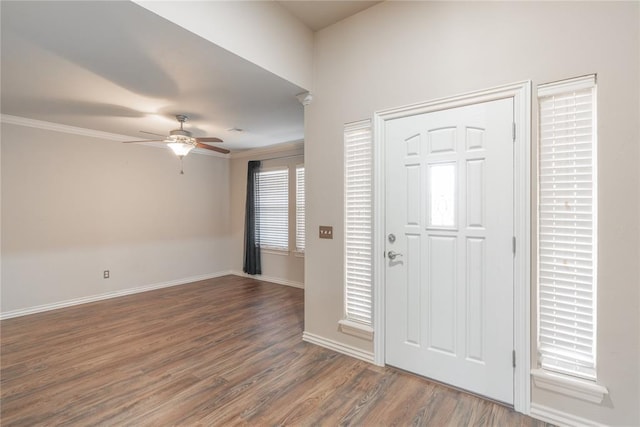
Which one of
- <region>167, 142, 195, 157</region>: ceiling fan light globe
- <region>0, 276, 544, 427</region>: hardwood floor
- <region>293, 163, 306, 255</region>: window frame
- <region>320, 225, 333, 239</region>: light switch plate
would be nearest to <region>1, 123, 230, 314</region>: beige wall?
<region>0, 276, 544, 427</region>: hardwood floor

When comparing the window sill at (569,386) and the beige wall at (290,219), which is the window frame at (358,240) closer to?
the window sill at (569,386)

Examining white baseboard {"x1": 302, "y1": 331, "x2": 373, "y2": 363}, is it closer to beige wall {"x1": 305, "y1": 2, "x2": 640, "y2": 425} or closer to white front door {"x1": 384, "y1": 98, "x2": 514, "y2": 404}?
beige wall {"x1": 305, "y1": 2, "x2": 640, "y2": 425}

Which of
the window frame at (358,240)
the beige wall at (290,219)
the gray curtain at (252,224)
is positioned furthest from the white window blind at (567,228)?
the gray curtain at (252,224)

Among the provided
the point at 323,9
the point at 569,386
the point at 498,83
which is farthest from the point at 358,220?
the point at 323,9

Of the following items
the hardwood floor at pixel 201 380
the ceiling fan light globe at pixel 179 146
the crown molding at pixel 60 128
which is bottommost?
the hardwood floor at pixel 201 380

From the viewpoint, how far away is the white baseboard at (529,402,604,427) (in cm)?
179

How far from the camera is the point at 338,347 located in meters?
2.83

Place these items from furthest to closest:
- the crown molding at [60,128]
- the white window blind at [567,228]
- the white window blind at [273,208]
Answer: the white window blind at [273,208]
the crown molding at [60,128]
the white window blind at [567,228]

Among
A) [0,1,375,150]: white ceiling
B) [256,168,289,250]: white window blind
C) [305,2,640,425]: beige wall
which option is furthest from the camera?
[256,168,289,250]: white window blind

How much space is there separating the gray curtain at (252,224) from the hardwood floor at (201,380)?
2164 millimetres

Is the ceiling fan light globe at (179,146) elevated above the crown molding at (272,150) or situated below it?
below

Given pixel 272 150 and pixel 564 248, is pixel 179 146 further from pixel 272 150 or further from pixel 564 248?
pixel 564 248

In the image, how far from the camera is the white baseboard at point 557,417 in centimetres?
179

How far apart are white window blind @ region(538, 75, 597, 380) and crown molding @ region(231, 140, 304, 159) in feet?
12.8
